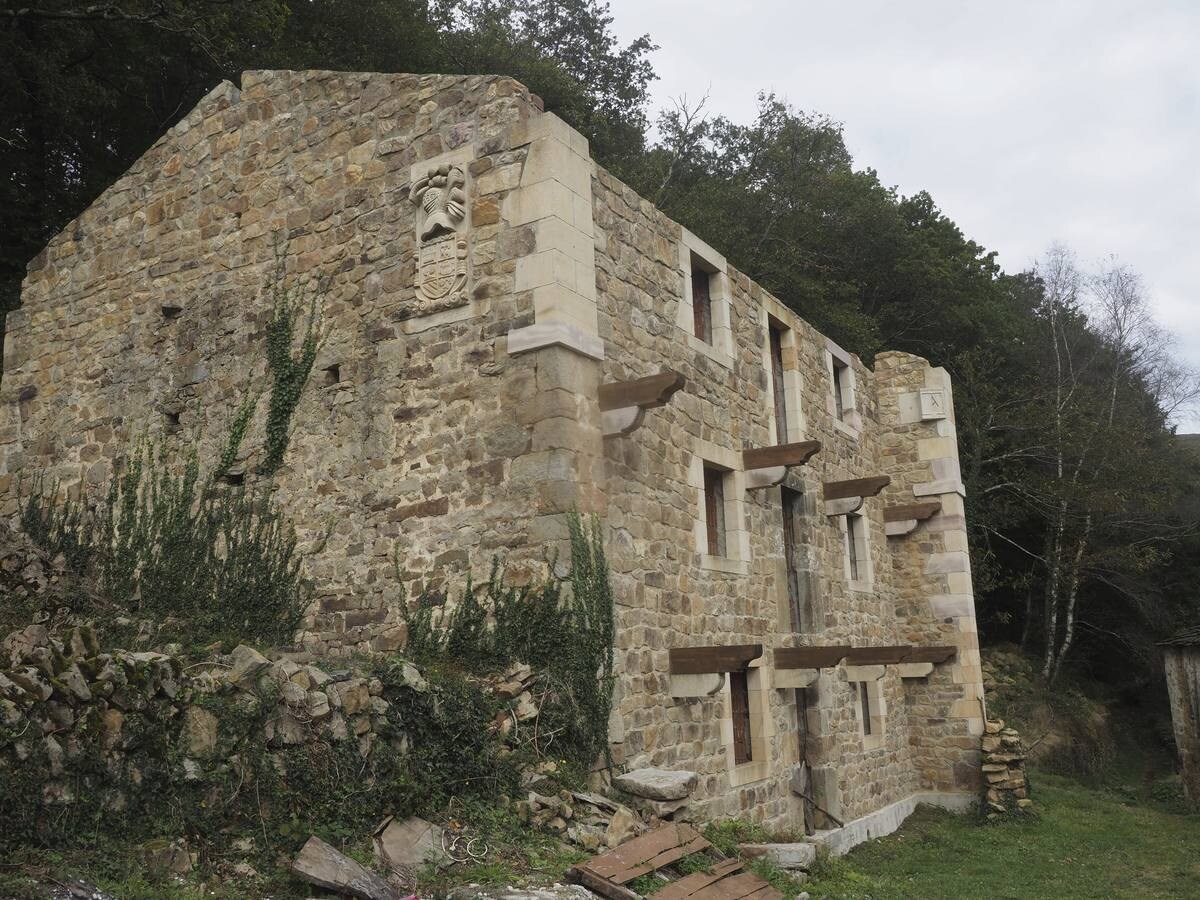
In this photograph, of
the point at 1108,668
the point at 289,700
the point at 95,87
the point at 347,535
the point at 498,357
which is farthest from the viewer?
the point at 1108,668

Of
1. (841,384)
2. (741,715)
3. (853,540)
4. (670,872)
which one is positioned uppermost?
(841,384)

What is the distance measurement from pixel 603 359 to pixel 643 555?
171 centimetres

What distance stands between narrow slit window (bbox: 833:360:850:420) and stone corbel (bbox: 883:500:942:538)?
2.13m

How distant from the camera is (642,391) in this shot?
8.42m

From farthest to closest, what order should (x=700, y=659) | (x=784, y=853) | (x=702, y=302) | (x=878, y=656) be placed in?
(x=878, y=656) → (x=702, y=302) → (x=700, y=659) → (x=784, y=853)

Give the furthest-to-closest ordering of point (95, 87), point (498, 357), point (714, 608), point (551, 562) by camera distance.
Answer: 1. point (95, 87)
2. point (714, 608)
3. point (498, 357)
4. point (551, 562)

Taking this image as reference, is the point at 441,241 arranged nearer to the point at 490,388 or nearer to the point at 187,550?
the point at 490,388

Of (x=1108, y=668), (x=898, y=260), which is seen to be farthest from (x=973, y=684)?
(x=898, y=260)

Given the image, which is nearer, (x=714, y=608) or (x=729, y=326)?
(x=714, y=608)

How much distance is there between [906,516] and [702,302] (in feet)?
21.5

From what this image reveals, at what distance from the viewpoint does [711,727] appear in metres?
9.64

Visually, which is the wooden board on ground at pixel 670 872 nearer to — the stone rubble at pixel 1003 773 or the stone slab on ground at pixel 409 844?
the stone slab on ground at pixel 409 844

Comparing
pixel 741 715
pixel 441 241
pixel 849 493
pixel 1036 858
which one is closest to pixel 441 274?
pixel 441 241

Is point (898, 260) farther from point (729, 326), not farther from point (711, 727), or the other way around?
point (711, 727)
